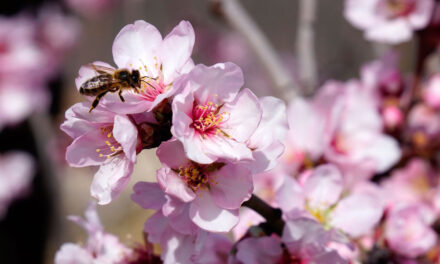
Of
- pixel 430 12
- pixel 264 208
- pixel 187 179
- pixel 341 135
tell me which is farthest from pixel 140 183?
pixel 430 12

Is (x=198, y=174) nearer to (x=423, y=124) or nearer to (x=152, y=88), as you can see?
(x=152, y=88)

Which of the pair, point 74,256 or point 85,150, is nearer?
point 85,150

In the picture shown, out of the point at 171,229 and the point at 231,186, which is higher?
the point at 231,186

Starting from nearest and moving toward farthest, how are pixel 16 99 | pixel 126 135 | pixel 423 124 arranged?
pixel 126 135 < pixel 423 124 < pixel 16 99

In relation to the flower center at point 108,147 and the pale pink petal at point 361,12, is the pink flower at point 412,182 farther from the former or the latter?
the flower center at point 108,147

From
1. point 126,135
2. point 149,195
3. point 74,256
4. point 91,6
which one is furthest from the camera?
point 91,6

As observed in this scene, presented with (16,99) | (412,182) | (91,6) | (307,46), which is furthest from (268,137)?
(91,6)

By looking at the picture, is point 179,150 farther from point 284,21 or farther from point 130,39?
point 284,21

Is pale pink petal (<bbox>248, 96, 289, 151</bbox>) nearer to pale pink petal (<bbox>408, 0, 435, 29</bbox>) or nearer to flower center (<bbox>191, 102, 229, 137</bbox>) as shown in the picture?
flower center (<bbox>191, 102, 229, 137</bbox>)
